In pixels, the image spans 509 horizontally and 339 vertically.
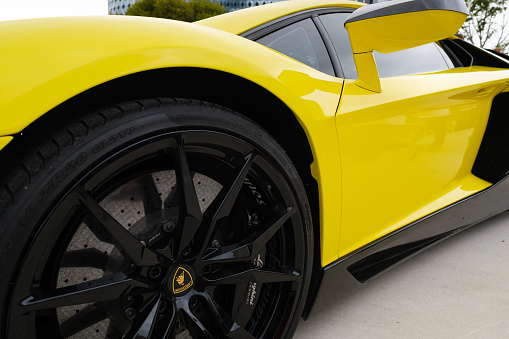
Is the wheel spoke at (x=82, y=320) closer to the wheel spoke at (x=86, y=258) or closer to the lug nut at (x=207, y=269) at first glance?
the wheel spoke at (x=86, y=258)

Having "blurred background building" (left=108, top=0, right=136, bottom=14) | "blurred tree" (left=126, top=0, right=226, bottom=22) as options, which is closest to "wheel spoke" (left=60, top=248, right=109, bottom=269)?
"blurred tree" (left=126, top=0, right=226, bottom=22)

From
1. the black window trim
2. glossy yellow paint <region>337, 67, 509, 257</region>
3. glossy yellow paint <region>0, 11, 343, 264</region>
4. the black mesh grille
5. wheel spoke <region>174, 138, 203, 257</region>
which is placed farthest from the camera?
the black mesh grille

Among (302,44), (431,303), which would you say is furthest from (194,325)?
(431,303)

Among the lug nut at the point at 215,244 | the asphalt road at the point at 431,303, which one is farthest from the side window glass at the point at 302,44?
the asphalt road at the point at 431,303

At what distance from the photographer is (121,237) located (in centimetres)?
91

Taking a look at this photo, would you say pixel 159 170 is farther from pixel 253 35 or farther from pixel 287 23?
pixel 287 23

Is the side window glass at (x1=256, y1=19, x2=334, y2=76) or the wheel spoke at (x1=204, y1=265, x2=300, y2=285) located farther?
the side window glass at (x1=256, y1=19, x2=334, y2=76)

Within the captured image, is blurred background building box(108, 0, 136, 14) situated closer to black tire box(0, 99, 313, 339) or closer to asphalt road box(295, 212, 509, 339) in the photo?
asphalt road box(295, 212, 509, 339)

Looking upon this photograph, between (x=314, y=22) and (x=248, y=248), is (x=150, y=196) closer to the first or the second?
(x=248, y=248)

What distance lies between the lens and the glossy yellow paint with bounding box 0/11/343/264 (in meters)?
0.78

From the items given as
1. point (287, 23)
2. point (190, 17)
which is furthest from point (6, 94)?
point (190, 17)

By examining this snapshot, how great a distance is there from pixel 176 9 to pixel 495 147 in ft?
97.9

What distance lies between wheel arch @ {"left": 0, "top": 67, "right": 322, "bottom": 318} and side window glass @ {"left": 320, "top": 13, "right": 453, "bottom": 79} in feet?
1.62

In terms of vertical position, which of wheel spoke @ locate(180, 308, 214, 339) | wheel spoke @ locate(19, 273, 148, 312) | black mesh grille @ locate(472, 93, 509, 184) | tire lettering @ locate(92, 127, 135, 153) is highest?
tire lettering @ locate(92, 127, 135, 153)
